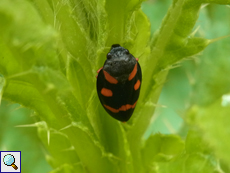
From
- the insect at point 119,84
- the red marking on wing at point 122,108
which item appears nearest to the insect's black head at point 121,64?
the insect at point 119,84

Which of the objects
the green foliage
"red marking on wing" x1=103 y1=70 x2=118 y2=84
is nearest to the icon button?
the green foliage

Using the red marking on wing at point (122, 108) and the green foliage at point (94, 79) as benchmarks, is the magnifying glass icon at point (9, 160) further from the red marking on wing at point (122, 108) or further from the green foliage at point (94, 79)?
the red marking on wing at point (122, 108)

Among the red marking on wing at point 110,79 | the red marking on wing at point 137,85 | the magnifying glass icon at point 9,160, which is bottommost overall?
the magnifying glass icon at point 9,160

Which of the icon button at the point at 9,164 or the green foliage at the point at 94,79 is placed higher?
the green foliage at the point at 94,79

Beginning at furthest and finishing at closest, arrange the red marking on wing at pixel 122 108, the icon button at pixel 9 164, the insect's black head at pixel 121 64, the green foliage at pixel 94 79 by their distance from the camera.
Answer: the icon button at pixel 9 164, the insect's black head at pixel 121 64, the red marking on wing at pixel 122 108, the green foliage at pixel 94 79

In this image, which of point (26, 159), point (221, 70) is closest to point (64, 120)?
point (221, 70)

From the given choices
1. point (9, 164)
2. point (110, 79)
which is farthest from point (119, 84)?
point (9, 164)

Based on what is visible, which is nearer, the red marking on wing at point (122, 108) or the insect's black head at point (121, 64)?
the red marking on wing at point (122, 108)

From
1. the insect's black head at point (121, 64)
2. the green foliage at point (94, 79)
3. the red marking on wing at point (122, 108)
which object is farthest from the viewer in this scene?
the insect's black head at point (121, 64)
